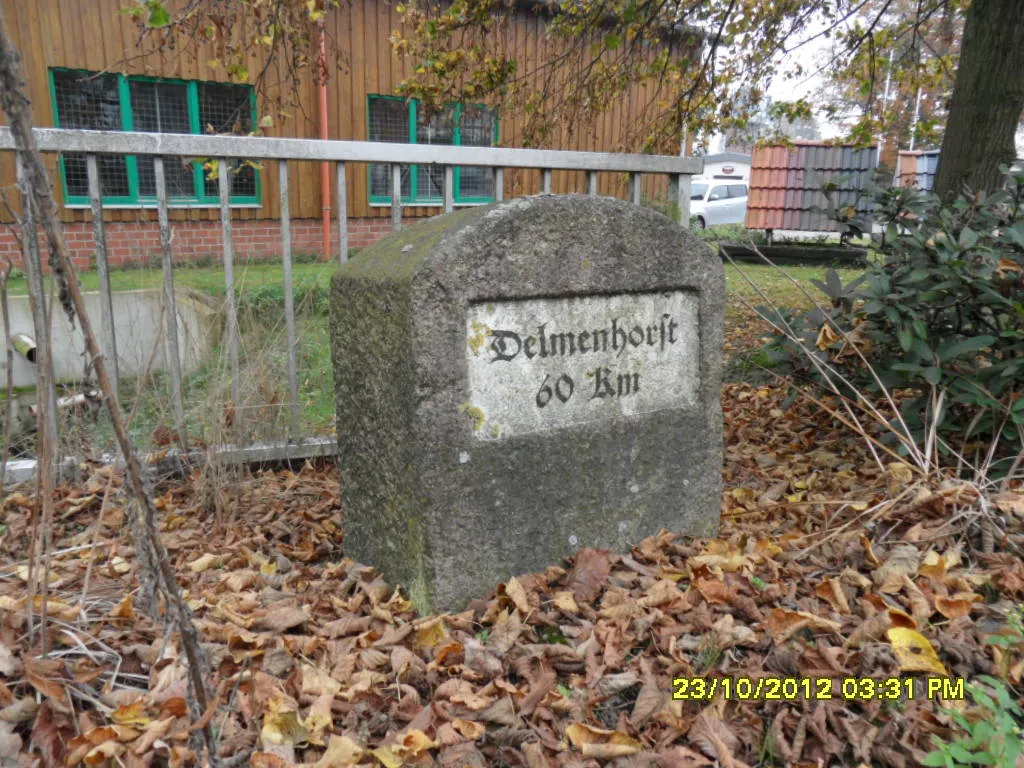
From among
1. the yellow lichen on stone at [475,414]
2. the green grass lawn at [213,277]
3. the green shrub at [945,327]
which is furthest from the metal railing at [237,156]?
the yellow lichen on stone at [475,414]

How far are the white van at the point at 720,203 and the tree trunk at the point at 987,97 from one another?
57.6ft

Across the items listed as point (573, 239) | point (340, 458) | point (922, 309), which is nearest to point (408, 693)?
point (340, 458)

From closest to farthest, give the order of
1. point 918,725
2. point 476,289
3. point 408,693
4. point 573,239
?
point 918,725 → point 408,693 → point 476,289 → point 573,239

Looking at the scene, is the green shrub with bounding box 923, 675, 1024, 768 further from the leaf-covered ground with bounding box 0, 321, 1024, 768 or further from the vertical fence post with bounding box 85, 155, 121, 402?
the vertical fence post with bounding box 85, 155, 121, 402

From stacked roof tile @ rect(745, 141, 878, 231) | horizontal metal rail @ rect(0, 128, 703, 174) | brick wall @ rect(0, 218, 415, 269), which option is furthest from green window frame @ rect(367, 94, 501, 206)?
horizontal metal rail @ rect(0, 128, 703, 174)

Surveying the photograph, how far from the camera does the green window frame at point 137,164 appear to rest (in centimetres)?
A: 923

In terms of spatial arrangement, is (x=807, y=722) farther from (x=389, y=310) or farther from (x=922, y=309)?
(x=922, y=309)

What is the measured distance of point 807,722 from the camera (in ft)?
5.82

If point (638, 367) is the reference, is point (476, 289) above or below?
above

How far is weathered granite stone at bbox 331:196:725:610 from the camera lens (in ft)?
7.18

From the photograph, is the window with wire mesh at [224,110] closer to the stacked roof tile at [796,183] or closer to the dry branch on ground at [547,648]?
the dry branch on ground at [547,648]

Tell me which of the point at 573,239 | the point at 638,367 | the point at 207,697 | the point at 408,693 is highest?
the point at 573,239

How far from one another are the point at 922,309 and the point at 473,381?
82.7 inches
